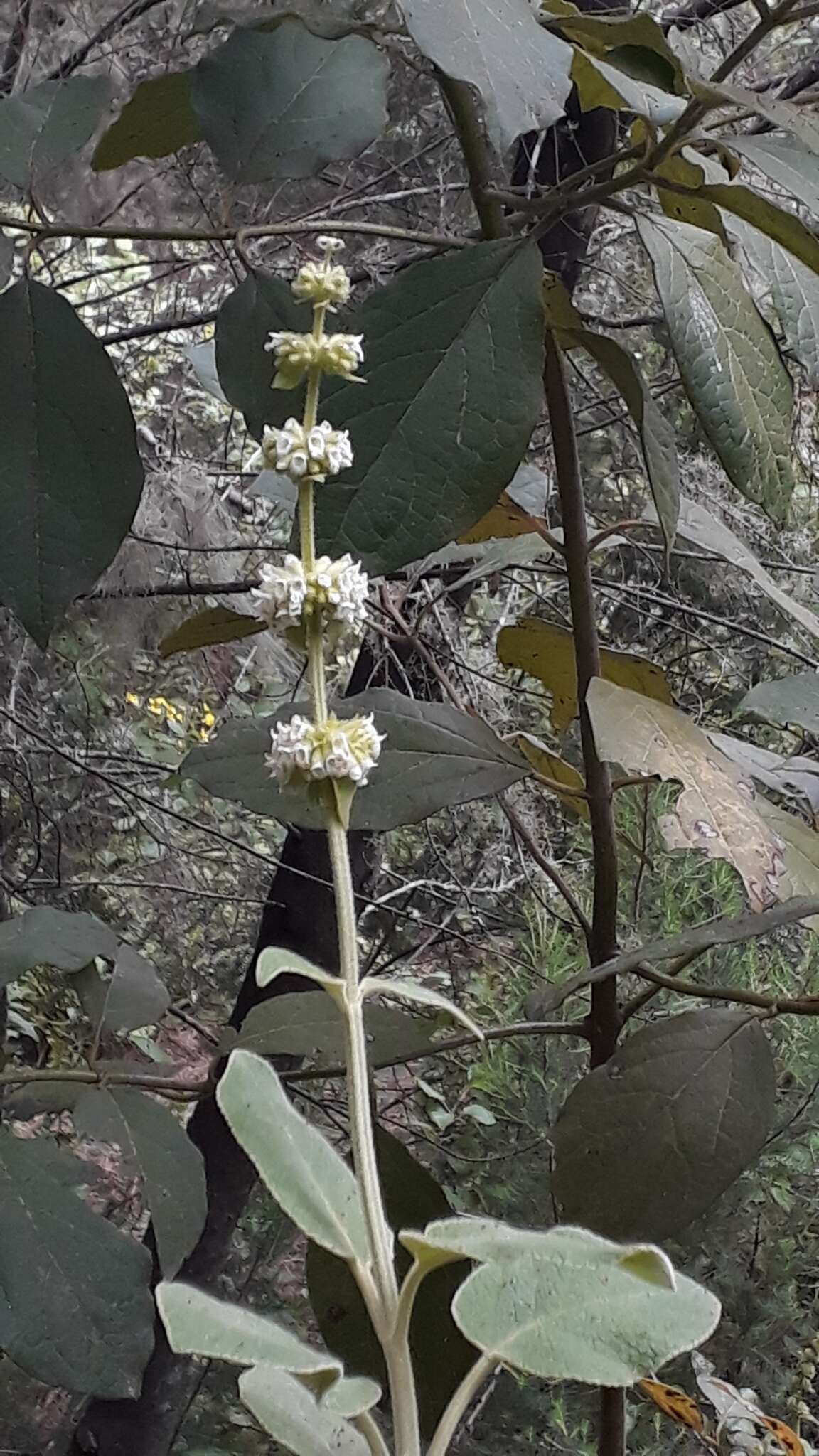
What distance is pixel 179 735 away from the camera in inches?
81.2

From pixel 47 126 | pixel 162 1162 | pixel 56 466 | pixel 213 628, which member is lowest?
pixel 162 1162

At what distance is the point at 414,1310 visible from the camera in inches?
18.3

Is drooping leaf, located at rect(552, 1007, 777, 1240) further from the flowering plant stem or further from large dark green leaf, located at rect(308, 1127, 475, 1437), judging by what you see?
the flowering plant stem

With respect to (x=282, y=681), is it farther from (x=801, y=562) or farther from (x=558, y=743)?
(x=801, y=562)

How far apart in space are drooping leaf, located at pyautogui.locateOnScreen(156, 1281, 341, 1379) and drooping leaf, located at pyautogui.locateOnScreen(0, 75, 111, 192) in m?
0.42

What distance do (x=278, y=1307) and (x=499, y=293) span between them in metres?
1.37

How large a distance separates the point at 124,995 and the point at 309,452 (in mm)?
411

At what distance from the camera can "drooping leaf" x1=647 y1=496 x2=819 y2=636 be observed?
59 cm

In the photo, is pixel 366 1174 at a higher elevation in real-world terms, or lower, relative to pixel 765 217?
lower

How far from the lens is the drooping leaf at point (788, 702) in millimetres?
546

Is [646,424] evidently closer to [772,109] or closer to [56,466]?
[772,109]

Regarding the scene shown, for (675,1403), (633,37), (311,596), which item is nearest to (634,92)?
(633,37)

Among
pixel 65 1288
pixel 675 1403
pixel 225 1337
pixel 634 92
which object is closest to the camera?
pixel 225 1337

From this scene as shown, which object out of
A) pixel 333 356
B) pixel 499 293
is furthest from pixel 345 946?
pixel 499 293
